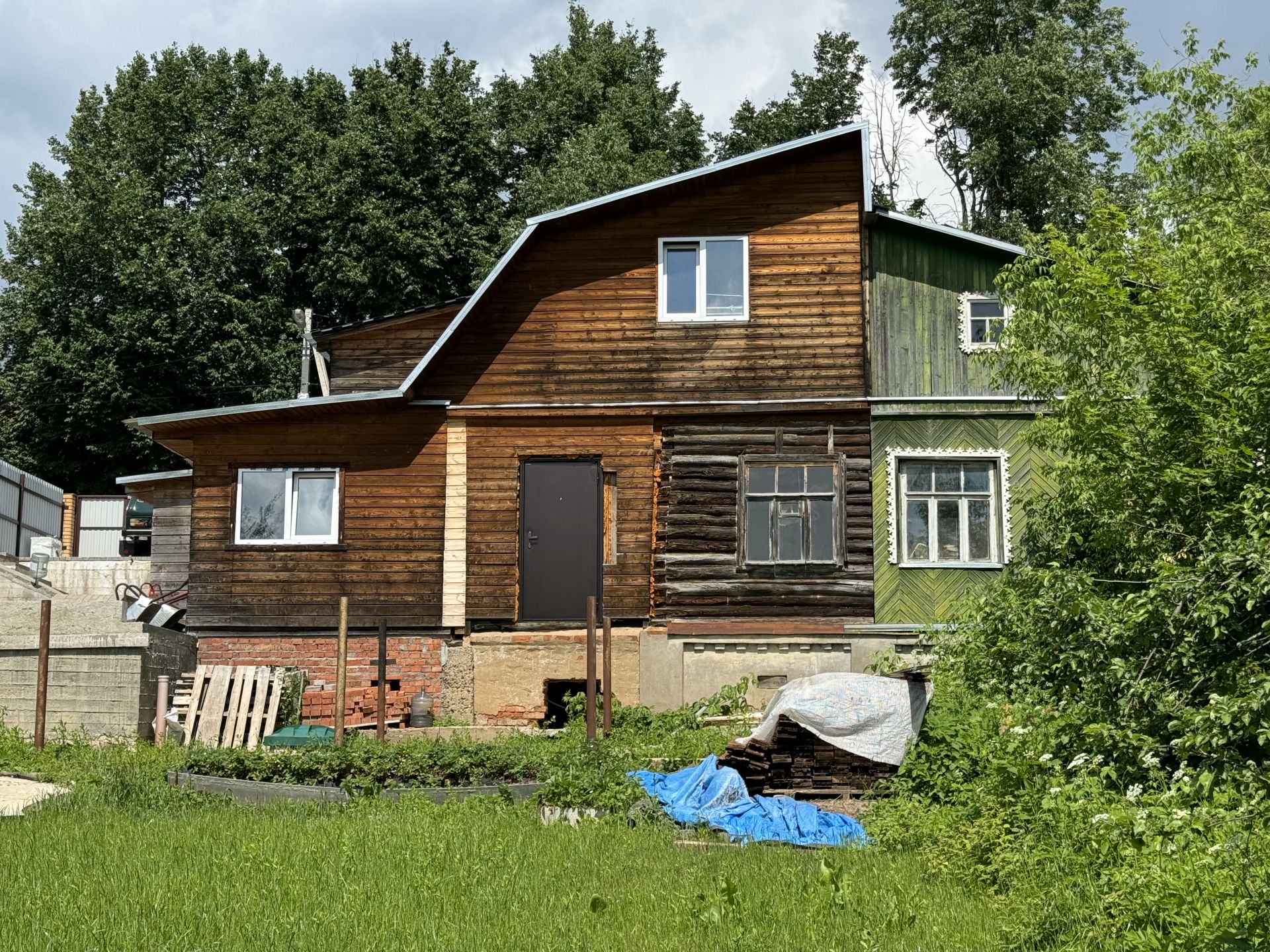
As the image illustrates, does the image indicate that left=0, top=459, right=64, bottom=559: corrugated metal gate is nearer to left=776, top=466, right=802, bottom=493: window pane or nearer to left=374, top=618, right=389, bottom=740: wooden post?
left=374, top=618, right=389, bottom=740: wooden post

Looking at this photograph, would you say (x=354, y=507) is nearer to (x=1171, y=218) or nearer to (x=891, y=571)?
(x=891, y=571)

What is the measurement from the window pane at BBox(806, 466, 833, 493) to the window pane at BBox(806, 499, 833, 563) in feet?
0.52

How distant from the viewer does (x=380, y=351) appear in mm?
25844

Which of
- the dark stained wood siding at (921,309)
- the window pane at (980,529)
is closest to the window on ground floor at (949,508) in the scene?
the window pane at (980,529)

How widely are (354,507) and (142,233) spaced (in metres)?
23.9

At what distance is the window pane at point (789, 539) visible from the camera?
20.2m

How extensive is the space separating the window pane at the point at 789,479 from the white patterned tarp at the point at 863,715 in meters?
5.62

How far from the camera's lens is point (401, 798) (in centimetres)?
1370

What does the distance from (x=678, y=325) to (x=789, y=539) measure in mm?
3615

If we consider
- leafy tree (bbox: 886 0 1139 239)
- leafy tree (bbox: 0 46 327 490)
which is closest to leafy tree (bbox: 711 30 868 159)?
leafy tree (bbox: 886 0 1139 239)

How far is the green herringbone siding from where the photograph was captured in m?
20.0

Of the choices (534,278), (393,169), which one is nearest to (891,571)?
(534,278)

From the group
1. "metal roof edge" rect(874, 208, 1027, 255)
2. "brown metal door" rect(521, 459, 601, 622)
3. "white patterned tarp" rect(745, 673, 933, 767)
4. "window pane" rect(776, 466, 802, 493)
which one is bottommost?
"white patterned tarp" rect(745, 673, 933, 767)

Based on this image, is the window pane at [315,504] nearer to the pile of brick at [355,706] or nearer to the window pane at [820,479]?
the pile of brick at [355,706]
